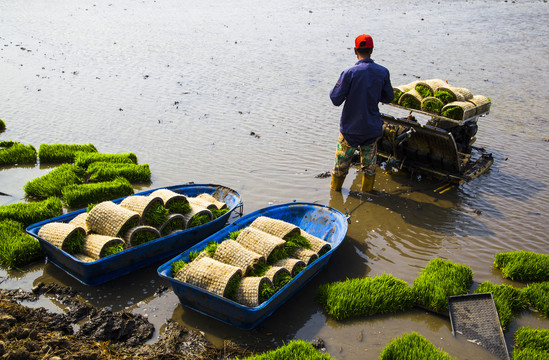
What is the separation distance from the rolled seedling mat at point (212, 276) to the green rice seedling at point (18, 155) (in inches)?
256

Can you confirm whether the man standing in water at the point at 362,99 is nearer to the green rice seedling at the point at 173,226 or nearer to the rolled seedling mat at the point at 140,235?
the green rice seedling at the point at 173,226

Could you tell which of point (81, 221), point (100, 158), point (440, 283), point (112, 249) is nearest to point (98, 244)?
point (112, 249)

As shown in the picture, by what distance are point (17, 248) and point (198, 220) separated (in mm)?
2602

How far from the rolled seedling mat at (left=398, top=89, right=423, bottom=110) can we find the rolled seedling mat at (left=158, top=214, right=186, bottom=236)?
17.5 feet

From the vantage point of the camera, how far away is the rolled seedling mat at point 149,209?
21.8 feet

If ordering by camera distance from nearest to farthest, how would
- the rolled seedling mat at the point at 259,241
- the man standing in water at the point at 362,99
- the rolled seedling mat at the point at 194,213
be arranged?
1. the rolled seedling mat at the point at 259,241
2. the rolled seedling mat at the point at 194,213
3. the man standing in water at the point at 362,99

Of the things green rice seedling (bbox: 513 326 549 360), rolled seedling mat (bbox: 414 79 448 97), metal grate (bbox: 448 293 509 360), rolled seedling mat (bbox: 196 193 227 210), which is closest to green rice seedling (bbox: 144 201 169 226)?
rolled seedling mat (bbox: 196 193 227 210)

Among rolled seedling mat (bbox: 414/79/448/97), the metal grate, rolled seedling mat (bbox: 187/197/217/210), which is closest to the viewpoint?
the metal grate

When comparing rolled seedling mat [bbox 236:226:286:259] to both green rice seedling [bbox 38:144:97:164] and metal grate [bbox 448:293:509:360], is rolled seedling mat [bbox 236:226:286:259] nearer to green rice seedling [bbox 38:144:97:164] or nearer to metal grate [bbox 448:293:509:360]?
metal grate [bbox 448:293:509:360]

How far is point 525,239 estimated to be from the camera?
7.99m

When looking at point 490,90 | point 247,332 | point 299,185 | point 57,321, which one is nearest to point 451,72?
point 490,90

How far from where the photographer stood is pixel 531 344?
548 centimetres

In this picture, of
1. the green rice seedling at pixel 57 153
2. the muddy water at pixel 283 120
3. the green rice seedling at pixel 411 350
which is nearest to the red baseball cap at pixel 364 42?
the muddy water at pixel 283 120

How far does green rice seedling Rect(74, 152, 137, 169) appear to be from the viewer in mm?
9859
